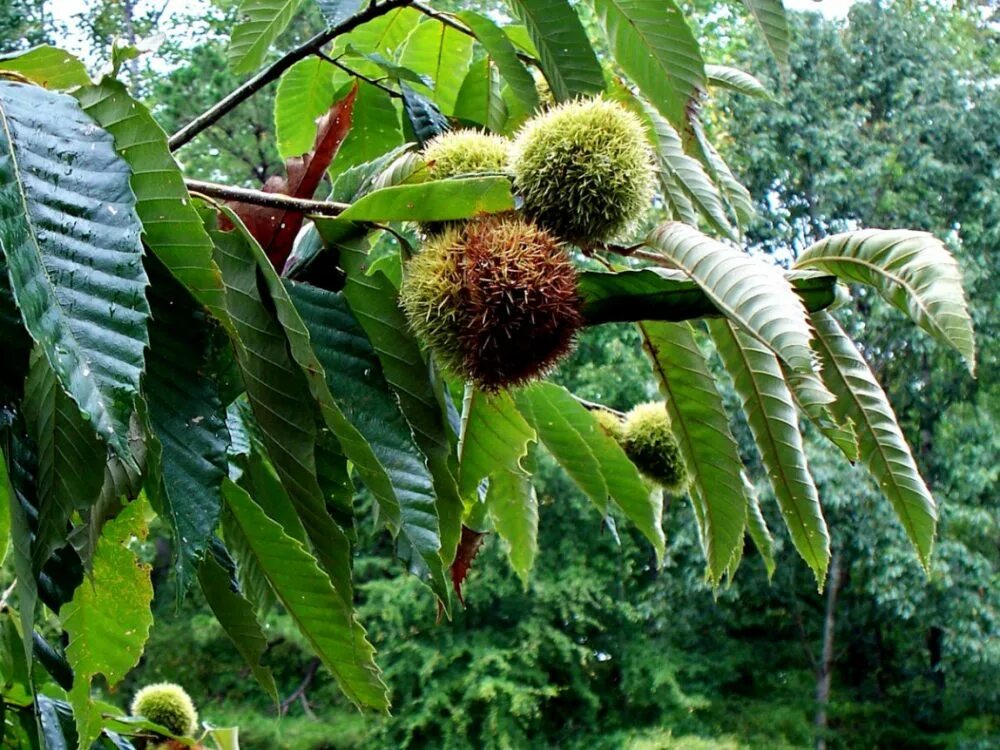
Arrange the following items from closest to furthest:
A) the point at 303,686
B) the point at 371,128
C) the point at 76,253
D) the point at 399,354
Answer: the point at 76,253
the point at 399,354
the point at 371,128
the point at 303,686

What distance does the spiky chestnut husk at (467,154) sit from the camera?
2.08ft

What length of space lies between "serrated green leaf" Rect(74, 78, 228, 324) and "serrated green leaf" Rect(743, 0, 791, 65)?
0.41 m

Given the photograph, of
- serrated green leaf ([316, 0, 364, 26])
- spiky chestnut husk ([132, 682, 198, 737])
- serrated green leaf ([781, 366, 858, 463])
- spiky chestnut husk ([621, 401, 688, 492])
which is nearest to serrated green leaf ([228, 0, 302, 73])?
serrated green leaf ([316, 0, 364, 26])

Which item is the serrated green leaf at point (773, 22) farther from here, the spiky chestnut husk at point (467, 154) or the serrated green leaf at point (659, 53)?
the spiky chestnut husk at point (467, 154)

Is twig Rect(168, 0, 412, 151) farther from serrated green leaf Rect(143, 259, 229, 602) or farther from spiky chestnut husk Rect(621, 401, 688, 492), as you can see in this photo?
spiky chestnut husk Rect(621, 401, 688, 492)

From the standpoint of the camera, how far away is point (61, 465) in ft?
1.47

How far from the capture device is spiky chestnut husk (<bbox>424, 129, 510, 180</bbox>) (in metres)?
0.63

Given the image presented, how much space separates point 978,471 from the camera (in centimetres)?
640

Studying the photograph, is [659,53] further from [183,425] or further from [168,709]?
[168,709]

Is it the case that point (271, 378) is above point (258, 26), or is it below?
below

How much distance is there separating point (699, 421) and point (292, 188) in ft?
0.95

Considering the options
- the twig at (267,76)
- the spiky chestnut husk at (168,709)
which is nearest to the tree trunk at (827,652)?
the spiky chestnut husk at (168,709)

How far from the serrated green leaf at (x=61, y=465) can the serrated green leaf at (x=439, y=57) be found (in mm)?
545

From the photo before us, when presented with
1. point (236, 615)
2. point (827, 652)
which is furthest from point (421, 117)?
point (827, 652)
